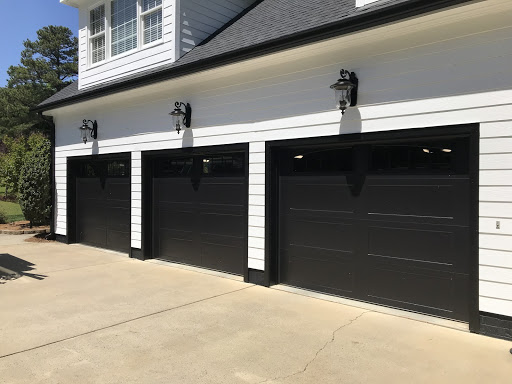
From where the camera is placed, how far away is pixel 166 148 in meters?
7.61

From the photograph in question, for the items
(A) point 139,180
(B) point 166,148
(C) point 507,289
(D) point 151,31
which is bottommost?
(C) point 507,289

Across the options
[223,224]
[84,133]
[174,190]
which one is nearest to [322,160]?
[223,224]

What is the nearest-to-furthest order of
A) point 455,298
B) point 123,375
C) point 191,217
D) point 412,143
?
point 123,375 → point 455,298 → point 412,143 → point 191,217

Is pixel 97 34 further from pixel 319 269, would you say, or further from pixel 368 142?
pixel 319 269

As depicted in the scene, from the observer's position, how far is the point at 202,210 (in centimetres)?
717

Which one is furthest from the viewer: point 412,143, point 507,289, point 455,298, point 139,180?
point 139,180

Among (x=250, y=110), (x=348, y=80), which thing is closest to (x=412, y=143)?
(x=348, y=80)

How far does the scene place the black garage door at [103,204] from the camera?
29.0ft

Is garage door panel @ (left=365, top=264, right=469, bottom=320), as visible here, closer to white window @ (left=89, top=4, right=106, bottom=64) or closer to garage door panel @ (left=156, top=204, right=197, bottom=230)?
garage door panel @ (left=156, top=204, right=197, bottom=230)

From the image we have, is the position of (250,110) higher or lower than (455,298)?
higher

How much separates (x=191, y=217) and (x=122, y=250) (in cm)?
253

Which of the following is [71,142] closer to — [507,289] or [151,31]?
[151,31]

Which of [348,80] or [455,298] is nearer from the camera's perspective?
[455,298]

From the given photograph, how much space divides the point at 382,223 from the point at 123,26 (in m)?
7.43
